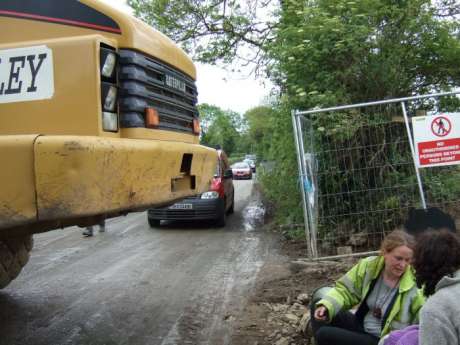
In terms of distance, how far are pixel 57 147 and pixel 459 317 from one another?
6.31 feet

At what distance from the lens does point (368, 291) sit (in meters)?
3.31

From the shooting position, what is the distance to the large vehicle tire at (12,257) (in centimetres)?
486

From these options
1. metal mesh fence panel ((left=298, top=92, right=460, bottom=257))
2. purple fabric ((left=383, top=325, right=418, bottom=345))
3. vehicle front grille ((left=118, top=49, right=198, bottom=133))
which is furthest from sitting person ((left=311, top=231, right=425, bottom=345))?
metal mesh fence panel ((left=298, top=92, right=460, bottom=257))

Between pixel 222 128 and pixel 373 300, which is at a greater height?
pixel 222 128

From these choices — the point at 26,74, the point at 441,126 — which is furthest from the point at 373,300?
the point at 441,126

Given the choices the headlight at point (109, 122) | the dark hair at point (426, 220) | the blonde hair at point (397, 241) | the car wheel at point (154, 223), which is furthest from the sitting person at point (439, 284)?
the car wheel at point (154, 223)

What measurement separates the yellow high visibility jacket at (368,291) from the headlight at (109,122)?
1.74m

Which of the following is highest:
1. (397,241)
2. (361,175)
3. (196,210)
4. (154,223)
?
(361,175)

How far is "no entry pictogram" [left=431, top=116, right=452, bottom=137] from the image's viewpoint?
234 inches

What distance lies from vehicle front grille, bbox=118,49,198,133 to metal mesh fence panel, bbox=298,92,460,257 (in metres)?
2.80

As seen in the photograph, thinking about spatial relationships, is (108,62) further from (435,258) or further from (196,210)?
(196,210)

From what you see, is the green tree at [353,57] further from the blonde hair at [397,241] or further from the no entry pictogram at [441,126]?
the blonde hair at [397,241]

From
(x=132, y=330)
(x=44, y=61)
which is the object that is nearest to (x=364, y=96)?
(x=132, y=330)

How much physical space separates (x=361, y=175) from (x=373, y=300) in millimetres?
3835
